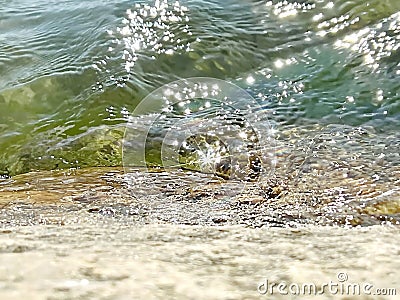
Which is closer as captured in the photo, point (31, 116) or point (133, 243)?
point (133, 243)

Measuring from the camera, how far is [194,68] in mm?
7105

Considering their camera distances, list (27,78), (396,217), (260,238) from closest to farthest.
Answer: (260,238), (396,217), (27,78)

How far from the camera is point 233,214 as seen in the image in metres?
3.41

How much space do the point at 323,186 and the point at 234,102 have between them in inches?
108

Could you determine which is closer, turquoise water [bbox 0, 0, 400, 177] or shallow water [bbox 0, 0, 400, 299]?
shallow water [bbox 0, 0, 400, 299]

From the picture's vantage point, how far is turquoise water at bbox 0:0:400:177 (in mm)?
5523

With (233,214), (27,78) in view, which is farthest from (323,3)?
(233,214)

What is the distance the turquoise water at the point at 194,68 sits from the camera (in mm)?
5523

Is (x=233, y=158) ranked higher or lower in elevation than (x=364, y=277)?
higher

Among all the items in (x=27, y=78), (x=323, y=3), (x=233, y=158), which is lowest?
(x=233, y=158)

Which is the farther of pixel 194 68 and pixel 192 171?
pixel 194 68

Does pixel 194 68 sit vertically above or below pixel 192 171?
above

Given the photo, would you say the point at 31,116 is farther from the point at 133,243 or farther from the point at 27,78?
the point at 133,243

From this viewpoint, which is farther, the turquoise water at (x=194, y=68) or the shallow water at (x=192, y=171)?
the turquoise water at (x=194, y=68)
